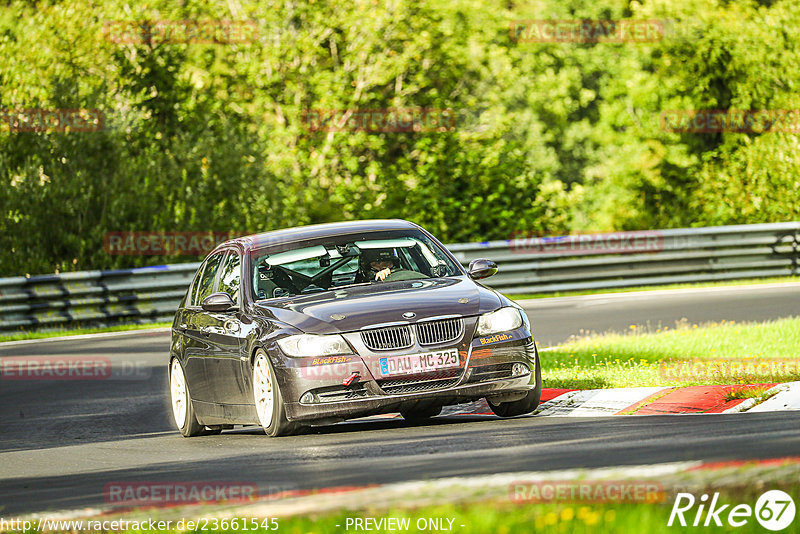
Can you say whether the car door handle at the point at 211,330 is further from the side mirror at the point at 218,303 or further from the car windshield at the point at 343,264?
the car windshield at the point at 343,264

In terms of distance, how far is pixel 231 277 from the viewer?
11.2m

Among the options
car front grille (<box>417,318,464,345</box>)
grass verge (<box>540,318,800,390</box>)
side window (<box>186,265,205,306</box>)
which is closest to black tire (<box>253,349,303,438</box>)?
car front grille (<box>417,318,464,345</box>)

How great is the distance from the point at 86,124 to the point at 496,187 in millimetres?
8672

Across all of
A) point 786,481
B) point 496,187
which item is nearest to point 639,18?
point 496,187

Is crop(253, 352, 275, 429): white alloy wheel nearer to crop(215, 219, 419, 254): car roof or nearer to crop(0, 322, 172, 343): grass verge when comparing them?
crop(215, 219, 419, 254): car roof

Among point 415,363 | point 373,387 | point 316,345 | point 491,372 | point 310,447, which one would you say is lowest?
point 310,447

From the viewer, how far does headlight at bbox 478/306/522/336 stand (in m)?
9.73

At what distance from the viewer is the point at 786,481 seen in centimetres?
566

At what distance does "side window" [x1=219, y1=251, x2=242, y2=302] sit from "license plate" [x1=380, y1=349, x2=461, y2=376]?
1.86 meters

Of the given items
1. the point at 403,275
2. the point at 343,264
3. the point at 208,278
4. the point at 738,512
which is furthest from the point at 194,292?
the point at 738,512

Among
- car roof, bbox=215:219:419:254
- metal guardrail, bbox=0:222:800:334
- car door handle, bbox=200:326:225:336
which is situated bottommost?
metal guardrail, bbox=0:222:800:334

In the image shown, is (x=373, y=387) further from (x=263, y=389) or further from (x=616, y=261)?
(x=616, y=261)

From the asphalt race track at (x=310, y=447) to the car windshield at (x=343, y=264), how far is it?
3.80ft

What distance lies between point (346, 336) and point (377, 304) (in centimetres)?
42
